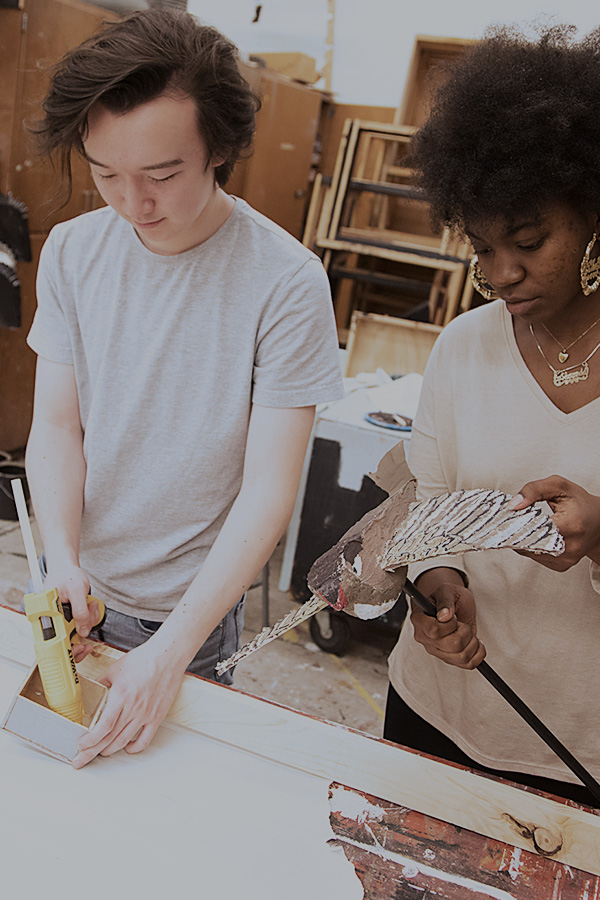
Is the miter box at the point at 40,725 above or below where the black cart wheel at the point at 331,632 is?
above

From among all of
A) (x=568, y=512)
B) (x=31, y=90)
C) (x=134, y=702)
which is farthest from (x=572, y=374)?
(x=31, y=90)

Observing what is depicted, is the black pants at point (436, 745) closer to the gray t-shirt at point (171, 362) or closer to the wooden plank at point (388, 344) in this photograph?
the gray t-shirt at point (171, 362)

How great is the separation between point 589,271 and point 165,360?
1.72 ft

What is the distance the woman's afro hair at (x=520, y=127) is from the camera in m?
0.83

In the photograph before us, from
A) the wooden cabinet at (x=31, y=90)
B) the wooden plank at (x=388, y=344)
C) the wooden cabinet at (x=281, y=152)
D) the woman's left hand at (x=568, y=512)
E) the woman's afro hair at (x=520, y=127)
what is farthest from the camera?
the wooden cabinet at (x=281, y=152)

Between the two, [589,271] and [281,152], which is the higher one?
[589,271]

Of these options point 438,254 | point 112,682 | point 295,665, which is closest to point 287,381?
point 112,682

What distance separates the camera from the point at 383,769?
2.77 ft

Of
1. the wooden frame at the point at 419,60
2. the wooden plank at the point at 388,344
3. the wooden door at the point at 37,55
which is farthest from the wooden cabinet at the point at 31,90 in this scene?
the wooden frame at the point at 419,60

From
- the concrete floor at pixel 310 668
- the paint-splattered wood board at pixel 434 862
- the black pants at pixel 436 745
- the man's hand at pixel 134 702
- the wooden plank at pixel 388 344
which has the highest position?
the man's hand at pixel 134 702

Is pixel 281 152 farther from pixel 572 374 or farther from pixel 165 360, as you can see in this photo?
pixel 572 374

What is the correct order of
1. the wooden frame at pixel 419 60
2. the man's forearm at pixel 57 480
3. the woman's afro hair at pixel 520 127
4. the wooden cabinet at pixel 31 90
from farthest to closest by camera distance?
the wooden frame at pixel 419 60 < the wooden cabinet at pixel 31 90 < the man's forearm at pixel 57 480 < the woman's afro hair at pixel 520 127

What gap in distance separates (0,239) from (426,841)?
2689 millimetres

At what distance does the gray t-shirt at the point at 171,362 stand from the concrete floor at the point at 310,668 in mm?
1250
